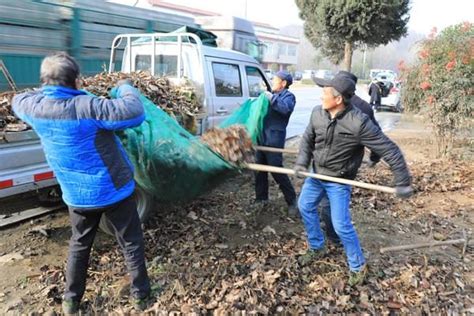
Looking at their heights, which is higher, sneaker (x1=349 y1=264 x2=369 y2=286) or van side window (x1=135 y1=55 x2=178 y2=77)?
van side window (x1=135 y1=55 x2=178 y2=77)

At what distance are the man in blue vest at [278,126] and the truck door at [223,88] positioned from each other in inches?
42.0

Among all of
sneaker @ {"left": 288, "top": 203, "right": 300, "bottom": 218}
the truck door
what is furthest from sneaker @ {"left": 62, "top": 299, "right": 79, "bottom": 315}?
the truck door

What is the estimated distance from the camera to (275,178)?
17.8 feet

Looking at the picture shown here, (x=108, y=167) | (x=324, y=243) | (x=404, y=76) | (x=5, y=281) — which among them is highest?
(x=404, y=76)

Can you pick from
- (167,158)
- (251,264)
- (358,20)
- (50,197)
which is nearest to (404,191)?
(251,264)

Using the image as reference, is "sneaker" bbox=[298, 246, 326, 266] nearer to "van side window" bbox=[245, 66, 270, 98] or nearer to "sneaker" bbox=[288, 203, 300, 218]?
"sneaker" bbox=[288, 203, 300, 218]

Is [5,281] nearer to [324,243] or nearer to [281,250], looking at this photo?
[281,250]

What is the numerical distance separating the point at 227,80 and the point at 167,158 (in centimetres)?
282

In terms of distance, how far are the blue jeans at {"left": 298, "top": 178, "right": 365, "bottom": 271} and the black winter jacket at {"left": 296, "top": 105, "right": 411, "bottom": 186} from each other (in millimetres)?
132

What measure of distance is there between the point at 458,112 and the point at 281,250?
6061 mm

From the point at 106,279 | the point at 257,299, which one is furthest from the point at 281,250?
the point at 106,279

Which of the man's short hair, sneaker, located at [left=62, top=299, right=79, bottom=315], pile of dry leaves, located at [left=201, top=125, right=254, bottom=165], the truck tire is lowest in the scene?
sneaker, located at [left=62, top=299, right=79, bottom=315]

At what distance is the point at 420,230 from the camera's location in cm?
517

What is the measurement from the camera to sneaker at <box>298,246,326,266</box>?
3990 mm
